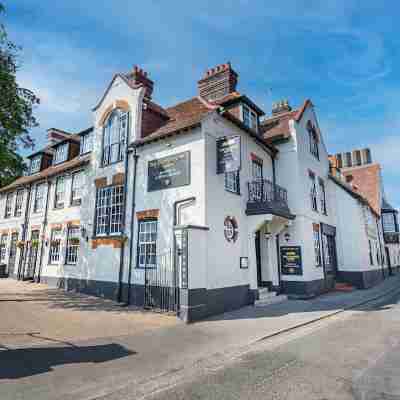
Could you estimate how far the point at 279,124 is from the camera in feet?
57.4

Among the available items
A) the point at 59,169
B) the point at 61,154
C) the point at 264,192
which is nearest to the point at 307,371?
the point at 264,192

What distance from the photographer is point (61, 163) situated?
65.6 feet

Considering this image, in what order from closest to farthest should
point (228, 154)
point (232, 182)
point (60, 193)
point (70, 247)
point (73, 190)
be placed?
point (228, 154) → point (232, 182) → point (70, 247) → point (73, 190) → point (60, 193)

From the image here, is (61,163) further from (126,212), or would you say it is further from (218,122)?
(218,122)

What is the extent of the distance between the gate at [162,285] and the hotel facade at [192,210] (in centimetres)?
4

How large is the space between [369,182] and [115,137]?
25678 mm

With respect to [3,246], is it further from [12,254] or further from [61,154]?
[61,154]

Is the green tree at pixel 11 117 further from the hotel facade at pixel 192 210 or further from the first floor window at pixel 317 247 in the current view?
the first floor window at pixel 317 247

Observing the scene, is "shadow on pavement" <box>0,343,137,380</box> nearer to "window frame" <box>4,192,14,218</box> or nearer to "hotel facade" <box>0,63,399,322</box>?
"hotel facade" <box>0,63,399,322</box>

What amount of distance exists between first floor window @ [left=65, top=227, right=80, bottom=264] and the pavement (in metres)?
3.49

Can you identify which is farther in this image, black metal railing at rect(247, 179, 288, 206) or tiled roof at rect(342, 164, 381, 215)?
tiled roof at rect(342, 164, 381, 215)

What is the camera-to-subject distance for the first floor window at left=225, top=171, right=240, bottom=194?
12305 millimetres

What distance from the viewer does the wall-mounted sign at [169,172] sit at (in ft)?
37.6

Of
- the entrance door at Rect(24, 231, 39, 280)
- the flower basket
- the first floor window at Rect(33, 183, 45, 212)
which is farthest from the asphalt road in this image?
the first floor window at Rect(33, 183, 45, 212)
